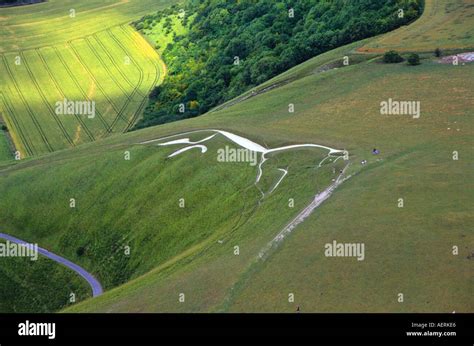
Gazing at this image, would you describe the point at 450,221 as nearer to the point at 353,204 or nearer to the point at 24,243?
the point at 353,204

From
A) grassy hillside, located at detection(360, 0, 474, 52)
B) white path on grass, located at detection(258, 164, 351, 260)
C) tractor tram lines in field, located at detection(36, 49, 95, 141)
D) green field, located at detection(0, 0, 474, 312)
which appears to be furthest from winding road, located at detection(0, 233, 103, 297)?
grassy hillside, located at detection(360, 0, 474, 52)

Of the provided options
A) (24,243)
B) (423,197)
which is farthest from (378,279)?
(24,243)

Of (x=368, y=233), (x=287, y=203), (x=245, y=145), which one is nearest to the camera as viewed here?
(x=368, y=233)

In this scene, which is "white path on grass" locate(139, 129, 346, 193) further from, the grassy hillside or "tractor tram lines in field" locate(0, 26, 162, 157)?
"tractor tram lines in field" locate(0, 26, 162, 157)

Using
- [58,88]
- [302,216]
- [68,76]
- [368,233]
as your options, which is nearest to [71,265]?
[302,216]

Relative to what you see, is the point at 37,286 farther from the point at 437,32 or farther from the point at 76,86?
the point at 76,86

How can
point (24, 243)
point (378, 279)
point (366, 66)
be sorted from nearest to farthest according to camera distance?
point (378, 279)
point (24, 243)
point (366, 66)
